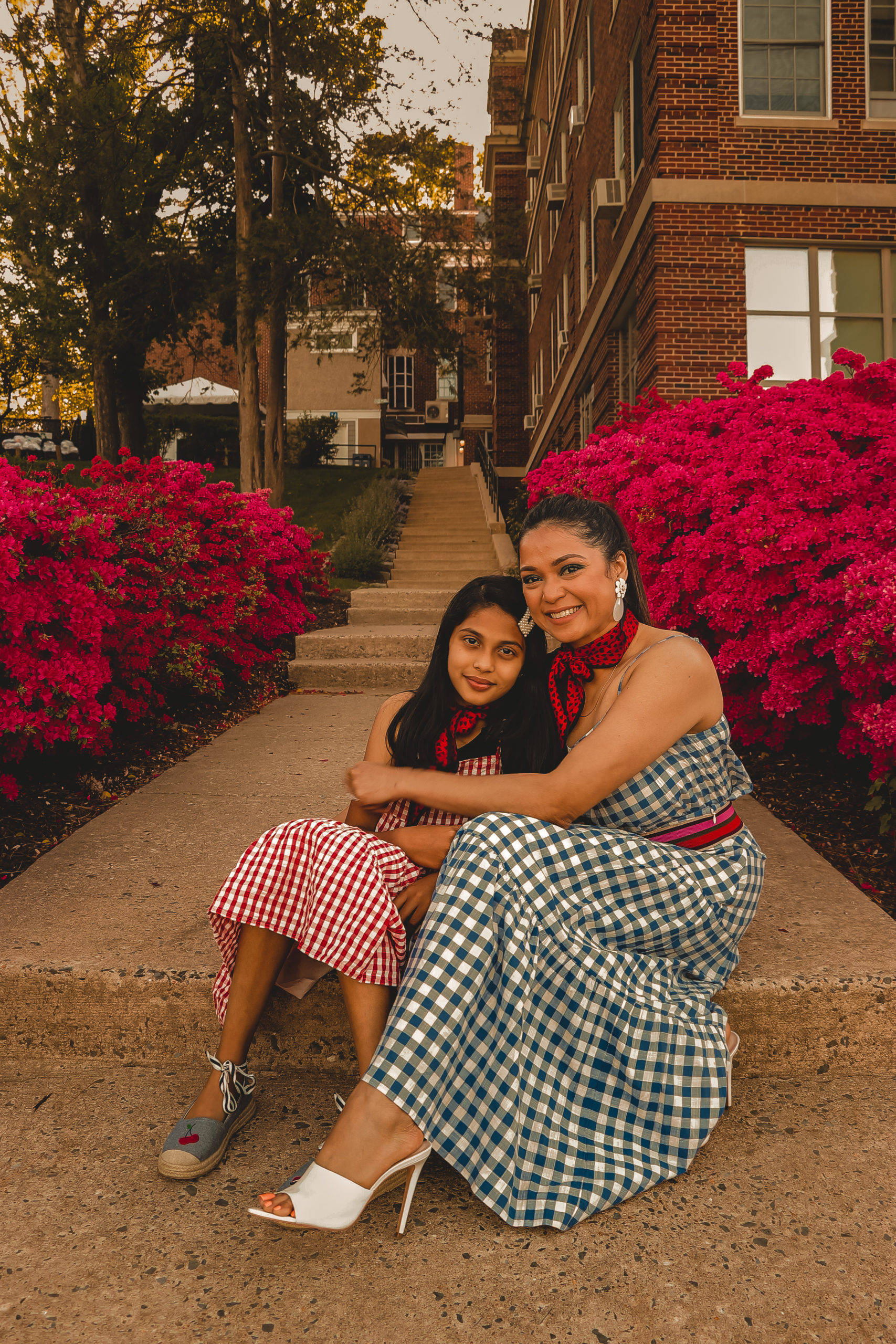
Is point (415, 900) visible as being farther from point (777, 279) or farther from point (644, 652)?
point (777, 279)

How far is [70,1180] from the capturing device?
1820 mm

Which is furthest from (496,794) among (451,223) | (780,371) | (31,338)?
(31,338)

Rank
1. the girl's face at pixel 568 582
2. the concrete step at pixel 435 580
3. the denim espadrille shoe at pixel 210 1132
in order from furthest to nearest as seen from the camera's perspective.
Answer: the concrete step at pixel 435 580
the girl's face at pixel 568 582
the denim espadrille shoe at pixel 210 1132

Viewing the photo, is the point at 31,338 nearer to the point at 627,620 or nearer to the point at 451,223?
the point at 451,223

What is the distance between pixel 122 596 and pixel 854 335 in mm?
10202

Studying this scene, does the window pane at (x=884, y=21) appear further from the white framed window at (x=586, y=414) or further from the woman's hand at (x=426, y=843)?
the woman's hand at (x=426, y=843)

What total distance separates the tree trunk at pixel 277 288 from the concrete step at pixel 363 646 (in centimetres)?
654

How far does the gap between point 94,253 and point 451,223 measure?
22.1 ft

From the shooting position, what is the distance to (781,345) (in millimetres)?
10602

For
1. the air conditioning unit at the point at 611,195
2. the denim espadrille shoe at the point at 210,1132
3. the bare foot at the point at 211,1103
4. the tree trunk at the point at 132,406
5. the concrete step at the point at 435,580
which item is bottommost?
the denim espadrille shoe at the point at 210,1132

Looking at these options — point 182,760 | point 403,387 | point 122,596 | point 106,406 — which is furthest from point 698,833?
point 403,387

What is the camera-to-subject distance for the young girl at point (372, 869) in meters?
1.90

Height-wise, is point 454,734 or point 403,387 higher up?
point 403,387

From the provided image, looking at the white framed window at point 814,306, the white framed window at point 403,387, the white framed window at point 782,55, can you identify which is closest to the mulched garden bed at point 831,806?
the white framed window at point 814,306
